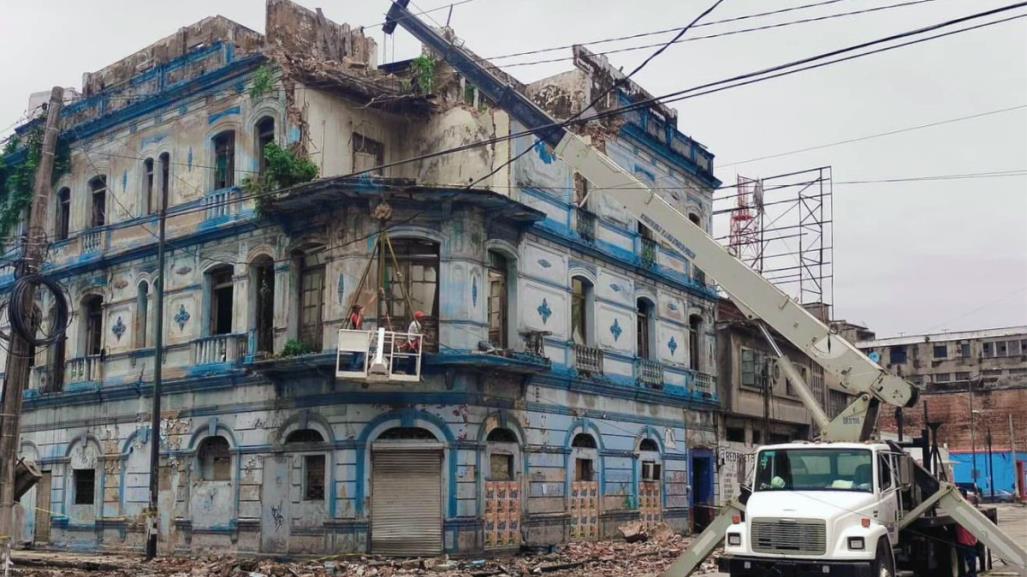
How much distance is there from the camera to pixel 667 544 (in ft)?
91.9

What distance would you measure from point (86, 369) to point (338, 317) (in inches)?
402

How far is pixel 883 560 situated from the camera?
15.2m

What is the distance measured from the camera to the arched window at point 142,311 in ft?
93.0

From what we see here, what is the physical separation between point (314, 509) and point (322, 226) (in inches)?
253

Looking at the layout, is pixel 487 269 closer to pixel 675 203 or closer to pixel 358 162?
pixel 358 162

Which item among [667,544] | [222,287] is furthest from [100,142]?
[667,544]

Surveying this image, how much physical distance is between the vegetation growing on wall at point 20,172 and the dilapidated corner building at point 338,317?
66cm

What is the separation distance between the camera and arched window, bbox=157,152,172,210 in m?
28.2

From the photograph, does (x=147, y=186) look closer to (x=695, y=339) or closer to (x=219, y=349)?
(x=219, y=349)

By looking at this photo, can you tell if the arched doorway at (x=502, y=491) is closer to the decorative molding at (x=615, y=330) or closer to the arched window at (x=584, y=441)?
the arched window at (x=584, y=441)

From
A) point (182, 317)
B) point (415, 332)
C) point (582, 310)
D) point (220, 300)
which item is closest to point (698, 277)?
point (582, 310)

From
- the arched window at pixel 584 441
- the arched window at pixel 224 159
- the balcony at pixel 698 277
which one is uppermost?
the arched window at pixel 224 159

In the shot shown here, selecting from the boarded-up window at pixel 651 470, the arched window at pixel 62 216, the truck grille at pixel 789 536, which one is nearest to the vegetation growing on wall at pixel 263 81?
the arched window at pixel 62 216

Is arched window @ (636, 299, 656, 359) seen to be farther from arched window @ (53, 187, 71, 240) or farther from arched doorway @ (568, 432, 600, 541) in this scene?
arched window @ (53, 187, 71, 240)
